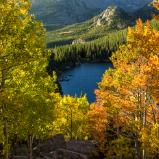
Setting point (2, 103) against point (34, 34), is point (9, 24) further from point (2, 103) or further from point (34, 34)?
point (2, 103)

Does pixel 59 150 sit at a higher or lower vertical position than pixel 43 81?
lower

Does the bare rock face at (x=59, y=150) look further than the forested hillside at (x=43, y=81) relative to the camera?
Yes

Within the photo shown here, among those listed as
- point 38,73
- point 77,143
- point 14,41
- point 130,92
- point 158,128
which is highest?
point 14,41

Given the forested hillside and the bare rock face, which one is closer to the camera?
the forested hillside

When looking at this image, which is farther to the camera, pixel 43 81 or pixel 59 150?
pixel 59 150

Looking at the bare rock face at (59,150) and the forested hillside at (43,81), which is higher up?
the forested hillside at (43,81)

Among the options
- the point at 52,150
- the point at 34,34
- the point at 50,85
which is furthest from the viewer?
the point at 52,150

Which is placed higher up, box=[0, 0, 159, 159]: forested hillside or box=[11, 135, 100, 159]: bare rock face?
box=[0, 0, 159, 159]: forested hillside

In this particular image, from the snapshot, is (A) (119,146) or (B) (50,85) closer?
(B) (50,85)

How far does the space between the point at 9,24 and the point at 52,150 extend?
113ft

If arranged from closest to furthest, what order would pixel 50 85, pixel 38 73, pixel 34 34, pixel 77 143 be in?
pixel 34 34 < pixel 38 73 < pixel 50 85 < pixel 77 143

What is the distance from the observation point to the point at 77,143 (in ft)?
195

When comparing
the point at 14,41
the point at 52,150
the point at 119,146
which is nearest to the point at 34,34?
the point at 14,41

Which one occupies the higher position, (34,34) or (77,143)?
(34,34)
